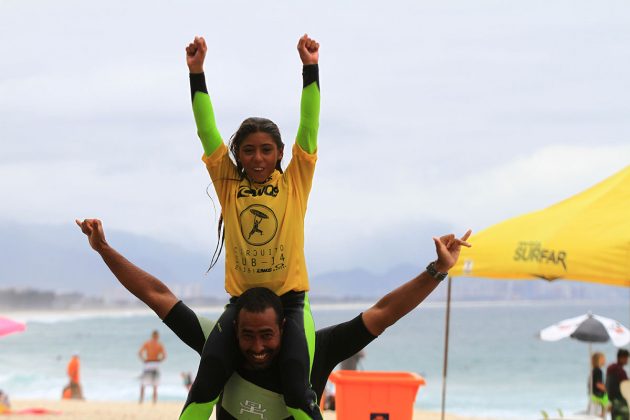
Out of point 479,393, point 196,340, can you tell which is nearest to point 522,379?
point 479,393

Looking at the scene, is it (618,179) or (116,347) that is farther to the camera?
(116,347)

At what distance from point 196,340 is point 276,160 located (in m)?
0.86

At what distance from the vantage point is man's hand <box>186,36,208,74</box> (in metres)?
4.44

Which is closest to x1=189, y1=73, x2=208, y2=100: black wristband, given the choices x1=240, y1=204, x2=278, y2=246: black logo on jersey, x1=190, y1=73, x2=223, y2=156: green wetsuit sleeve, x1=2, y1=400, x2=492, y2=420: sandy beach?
x1=190, y1=73, x2=223, y2=156: green wetsuit sleeve

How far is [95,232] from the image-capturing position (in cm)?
427

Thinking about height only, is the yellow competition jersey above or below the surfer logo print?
above

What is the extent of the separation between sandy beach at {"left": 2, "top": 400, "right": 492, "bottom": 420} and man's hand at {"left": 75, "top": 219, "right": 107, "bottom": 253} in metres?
10.6

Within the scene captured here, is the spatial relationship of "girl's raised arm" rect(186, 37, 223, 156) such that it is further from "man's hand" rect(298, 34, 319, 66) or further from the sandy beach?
the sandy beach

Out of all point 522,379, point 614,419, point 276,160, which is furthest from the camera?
point 522,379

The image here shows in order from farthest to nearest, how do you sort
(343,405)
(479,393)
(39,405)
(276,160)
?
(479,393) < (39,405) < (343,405) < (276,160)

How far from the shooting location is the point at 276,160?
446cm

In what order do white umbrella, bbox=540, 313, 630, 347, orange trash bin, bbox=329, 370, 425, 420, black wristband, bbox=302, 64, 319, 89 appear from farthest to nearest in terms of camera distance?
white umbrella, bbox=540, 313, 630, 347
orange trash bin, bbox=329, 370, 425, 420
black wristband, bbox=302, 64, 319, 89

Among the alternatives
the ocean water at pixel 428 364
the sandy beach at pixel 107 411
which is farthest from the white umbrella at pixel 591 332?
the ocean water at pixel 428 364

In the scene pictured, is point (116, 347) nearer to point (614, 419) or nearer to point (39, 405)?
point (39, 405)
